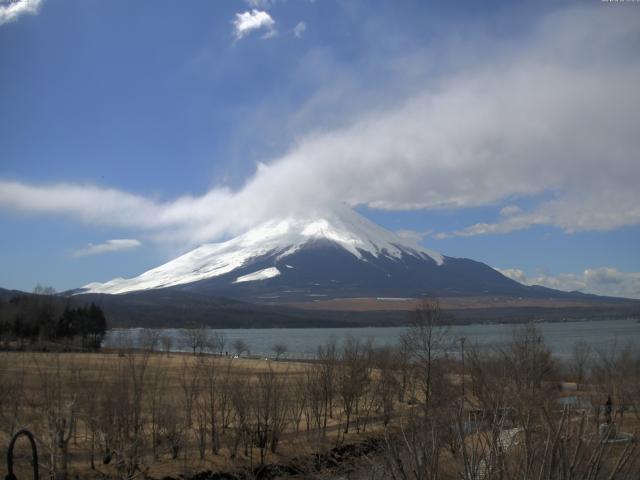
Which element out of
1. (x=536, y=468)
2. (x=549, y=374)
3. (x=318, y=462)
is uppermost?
(x=536, y=468)

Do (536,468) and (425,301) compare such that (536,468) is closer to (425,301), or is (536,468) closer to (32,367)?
(425,301)

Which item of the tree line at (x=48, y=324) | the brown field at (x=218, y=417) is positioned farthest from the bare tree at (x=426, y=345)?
the tree line at (x=48, y=324)

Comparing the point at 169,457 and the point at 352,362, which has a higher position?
the point at 352,362

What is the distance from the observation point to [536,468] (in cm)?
751

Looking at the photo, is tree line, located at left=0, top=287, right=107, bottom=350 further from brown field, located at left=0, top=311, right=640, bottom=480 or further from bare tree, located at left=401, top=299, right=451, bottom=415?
brown field, located at left=0, top=311, right=640, bottom=480

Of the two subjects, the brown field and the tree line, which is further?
the tree line

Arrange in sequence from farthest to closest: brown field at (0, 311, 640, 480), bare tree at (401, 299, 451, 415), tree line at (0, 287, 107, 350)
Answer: tree line at (0, 287, 107, 350) < bare tree at (401, 299, 451, 415) < brown field at (0, 311, 640, 480)

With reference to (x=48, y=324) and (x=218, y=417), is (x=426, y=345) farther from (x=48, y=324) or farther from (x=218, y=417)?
(x=48, y=324)

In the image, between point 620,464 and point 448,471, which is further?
point 448,471

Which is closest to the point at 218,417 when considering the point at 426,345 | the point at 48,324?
the point at 426,345

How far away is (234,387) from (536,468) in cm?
2317

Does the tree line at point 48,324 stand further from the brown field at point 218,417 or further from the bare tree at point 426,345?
the brown field at point 218,417

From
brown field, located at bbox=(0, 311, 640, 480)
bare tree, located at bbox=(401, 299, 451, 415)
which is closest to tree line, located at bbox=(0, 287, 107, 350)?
bare tree, located at bbox=(401, 299, 451, 415)

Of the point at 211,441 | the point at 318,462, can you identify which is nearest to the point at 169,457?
the point at 211,441
